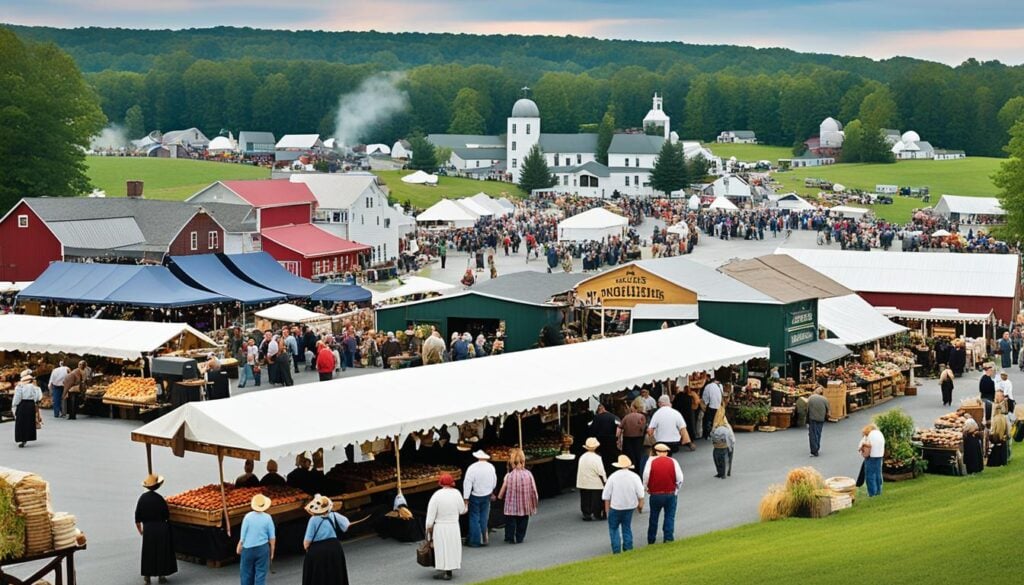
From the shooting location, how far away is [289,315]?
35.3 meters

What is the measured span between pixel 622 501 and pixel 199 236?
33539mm

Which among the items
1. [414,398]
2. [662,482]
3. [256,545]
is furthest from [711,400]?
[256,545]

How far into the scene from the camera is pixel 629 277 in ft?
101

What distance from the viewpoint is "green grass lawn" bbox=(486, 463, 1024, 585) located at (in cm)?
1221

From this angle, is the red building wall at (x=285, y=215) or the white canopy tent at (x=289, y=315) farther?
the red building wall at (x=285, y=215)

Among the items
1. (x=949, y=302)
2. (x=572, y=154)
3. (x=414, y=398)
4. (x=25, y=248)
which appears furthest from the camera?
(x=572, y=154)

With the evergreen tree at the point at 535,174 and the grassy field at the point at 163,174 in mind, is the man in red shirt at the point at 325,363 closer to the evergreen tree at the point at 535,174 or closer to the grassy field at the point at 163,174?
the grassy field at the point at 163,174

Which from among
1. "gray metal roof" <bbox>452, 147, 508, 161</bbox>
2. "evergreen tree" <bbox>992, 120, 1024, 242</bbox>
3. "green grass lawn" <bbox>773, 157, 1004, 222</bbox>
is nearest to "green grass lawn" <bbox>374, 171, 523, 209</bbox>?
"green grass lawn" <bbox>773, 157, 1004, 222</bbox>

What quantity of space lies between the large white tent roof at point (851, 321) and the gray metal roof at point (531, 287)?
19.3ft

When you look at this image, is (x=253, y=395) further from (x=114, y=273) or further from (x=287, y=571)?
(x=114, y=273)

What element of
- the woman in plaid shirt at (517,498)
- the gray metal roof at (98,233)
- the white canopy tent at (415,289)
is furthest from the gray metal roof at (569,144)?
the woman in plaid shirt at (517,498)

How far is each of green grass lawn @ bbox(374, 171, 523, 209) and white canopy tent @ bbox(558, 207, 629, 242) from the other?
3348cm

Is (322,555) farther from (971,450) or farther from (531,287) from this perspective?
(531,287)

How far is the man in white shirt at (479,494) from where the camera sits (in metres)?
15.5
